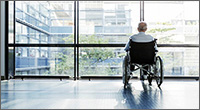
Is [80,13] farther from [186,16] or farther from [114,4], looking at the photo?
[186,16]

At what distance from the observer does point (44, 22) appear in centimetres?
432

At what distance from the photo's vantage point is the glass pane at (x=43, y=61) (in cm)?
423

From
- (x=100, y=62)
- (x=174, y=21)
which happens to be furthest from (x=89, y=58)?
(x=174, y=21)

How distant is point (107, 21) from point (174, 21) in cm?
134

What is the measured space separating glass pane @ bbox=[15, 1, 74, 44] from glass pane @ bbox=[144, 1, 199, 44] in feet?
5.22

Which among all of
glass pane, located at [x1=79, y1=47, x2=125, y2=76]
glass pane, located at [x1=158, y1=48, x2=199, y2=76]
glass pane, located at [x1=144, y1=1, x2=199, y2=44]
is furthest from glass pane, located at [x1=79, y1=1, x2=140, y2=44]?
glass pane, located at [x1=158, y1=48, x2=199, y2=76]

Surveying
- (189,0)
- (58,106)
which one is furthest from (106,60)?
(58,106)

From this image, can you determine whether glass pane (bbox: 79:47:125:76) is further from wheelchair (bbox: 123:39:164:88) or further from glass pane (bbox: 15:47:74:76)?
wheelchair (bbox: 123:39:164:88)

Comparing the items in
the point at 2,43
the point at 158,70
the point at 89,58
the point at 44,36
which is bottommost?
the point at 158,70

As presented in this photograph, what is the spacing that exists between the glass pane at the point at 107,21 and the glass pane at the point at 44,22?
279 millimetres

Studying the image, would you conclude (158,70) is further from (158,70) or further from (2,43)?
(2,43)

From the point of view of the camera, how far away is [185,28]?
4.21 m

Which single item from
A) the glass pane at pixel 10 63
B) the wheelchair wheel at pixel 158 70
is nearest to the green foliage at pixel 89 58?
the glass pane at pixel 10 63

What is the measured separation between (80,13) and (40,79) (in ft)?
5.09
